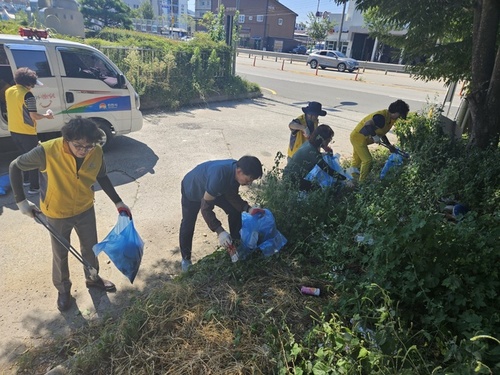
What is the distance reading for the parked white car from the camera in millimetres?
27672

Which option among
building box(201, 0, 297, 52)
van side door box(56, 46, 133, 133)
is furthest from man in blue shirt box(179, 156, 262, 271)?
building box(201, 0, 297, 52)

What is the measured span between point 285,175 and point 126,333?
243cm

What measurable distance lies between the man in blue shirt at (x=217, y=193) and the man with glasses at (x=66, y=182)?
0.69 meters

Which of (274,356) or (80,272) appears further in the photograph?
(80,272)

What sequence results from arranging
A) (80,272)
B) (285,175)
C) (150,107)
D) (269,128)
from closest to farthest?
(80,272)
(285,175)
(269,128)
(150,107)

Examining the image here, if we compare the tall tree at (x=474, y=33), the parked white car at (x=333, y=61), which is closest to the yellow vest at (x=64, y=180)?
the tall tree at (x=474, y=33)

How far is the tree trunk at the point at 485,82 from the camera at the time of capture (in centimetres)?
506

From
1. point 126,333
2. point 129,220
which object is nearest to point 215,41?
point 129,220

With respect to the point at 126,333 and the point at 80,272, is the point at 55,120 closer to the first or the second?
the point at 80,272

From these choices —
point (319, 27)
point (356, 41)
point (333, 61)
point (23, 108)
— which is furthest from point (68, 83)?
point (319, 27)

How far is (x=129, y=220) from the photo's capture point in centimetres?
310

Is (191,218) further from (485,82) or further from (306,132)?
(485,82)

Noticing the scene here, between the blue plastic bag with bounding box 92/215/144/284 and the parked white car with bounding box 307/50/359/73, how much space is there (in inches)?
1088

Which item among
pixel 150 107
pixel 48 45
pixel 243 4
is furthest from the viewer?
pixel 243 4
